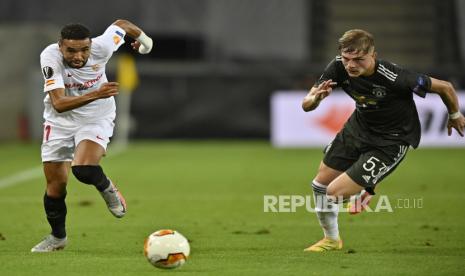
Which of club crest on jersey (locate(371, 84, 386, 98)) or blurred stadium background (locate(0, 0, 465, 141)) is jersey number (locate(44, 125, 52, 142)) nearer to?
club crest on jersey (locate(371, 84, 386, 98))

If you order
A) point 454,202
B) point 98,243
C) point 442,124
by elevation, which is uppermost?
point 98,243

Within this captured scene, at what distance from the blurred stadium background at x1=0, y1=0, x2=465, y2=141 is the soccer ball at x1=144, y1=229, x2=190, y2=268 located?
55.1 ft

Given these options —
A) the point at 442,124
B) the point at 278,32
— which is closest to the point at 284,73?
the point at 278,32

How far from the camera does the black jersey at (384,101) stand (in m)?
7.85

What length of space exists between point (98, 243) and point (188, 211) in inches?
110

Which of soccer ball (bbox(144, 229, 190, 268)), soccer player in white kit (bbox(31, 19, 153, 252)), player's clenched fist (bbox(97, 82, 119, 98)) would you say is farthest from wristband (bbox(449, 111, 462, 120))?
soccer player in white kit (bbox(31, 19, 153, 252))

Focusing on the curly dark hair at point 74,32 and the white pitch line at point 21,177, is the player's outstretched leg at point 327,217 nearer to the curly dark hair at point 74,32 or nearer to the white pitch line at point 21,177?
the curly dark hair at point 74,32

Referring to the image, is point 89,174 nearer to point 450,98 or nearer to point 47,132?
point 47,132

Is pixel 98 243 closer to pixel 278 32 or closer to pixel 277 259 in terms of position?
pixel 277 259

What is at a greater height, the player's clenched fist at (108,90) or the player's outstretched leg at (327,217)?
the player's clenched fist at (108,90)

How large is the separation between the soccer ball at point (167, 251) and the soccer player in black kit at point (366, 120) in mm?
1501

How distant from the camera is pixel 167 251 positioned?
6.94m

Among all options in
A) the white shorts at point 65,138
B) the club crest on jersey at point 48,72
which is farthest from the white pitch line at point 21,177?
the club crest on jersey at point 48,72

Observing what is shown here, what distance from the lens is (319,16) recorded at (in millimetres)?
26812
